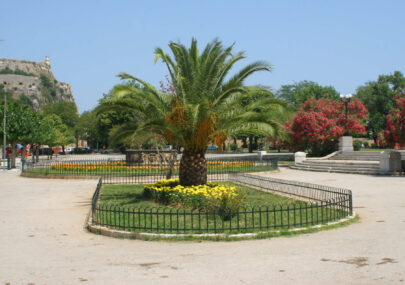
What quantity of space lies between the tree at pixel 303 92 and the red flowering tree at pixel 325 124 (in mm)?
27499

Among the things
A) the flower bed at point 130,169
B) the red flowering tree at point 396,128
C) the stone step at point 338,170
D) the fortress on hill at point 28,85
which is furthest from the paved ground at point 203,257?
the fortress on hill at point 28,85

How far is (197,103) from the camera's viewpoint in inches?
494

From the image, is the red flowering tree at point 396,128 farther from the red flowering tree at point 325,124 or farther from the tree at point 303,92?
the tree at point 303,92

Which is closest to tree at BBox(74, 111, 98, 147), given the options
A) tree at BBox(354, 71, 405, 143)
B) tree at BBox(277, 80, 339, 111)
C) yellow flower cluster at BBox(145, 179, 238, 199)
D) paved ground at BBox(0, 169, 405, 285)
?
tree at BBox(277, 80, 339, 111)

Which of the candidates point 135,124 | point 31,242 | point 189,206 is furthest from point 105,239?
point 135,124

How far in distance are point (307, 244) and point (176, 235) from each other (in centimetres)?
266

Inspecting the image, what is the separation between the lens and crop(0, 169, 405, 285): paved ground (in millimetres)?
6105

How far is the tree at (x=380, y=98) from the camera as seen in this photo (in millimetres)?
65500

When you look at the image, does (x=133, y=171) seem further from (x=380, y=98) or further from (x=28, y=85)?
(x=28, y=85)

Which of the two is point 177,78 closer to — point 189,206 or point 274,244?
point 189,206

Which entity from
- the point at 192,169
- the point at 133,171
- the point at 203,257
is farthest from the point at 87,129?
the point at 203,257

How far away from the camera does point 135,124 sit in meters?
13.8

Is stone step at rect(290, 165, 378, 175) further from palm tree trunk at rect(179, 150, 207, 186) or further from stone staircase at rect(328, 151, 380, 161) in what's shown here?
palm tree trunk at rect(179, 150, 207, 186)

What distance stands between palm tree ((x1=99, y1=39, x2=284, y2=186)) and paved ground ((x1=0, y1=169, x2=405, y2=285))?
383 cm
